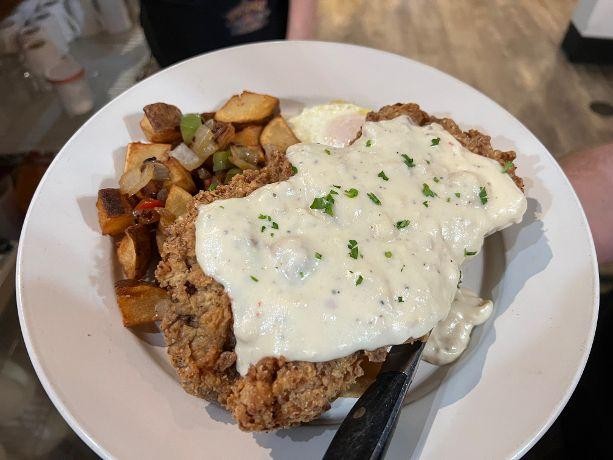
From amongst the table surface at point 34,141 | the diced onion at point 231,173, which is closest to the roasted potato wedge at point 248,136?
the diced onion at point 231,173

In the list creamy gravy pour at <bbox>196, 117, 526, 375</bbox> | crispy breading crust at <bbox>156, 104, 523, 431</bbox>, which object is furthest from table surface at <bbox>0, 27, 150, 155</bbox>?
creamy gravy pour at <bbox>196, 117, 526, 375</bbox>

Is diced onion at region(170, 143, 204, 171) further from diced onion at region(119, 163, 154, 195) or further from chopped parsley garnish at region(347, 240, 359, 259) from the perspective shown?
chopped parsley garnish at region(347, 240, 359, 259)

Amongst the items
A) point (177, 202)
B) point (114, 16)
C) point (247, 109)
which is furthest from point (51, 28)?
point (177, 202)

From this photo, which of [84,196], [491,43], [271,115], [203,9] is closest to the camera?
[84,196]

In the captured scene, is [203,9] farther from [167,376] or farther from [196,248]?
[167,376]

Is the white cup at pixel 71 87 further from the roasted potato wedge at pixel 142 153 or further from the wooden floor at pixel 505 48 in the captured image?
the wooden floor at pixel 505 48

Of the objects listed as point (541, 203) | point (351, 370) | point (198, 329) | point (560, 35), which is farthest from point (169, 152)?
point (560, 35)
